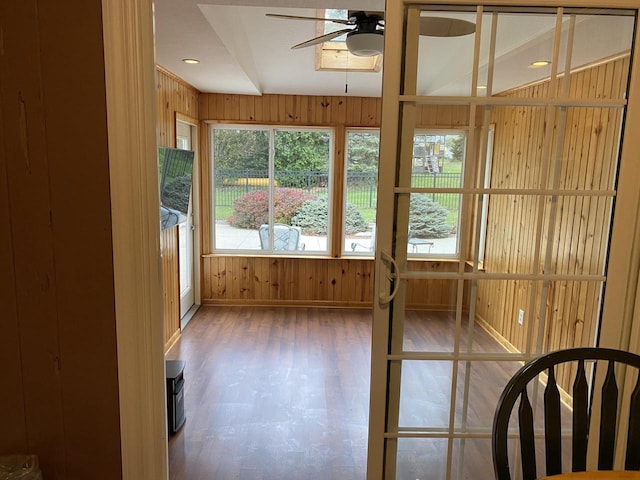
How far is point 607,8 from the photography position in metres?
1.41

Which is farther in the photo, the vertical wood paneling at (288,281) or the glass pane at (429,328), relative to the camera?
the vertical wood paneling at (288,281)

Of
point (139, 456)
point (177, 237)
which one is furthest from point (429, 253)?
point (177, 237)

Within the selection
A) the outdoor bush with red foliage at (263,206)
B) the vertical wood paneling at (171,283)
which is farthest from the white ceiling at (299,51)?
the vertical wood paneling at (171,283)

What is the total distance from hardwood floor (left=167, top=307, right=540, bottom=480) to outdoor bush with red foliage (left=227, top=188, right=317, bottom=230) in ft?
3.78

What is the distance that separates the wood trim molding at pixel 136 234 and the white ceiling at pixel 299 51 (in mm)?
878

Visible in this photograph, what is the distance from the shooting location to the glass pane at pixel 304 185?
196 inches

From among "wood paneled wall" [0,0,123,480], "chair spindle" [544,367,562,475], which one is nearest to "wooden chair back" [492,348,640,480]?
"chair spindle" [544,367,562,475]

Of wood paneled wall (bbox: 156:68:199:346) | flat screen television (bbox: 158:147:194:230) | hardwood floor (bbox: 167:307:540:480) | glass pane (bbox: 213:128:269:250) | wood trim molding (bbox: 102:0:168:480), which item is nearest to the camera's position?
wood trim molding (bbox: 102:0:168:480)

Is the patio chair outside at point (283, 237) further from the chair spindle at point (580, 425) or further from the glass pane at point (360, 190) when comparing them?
the chair spindle at point (580, 425)

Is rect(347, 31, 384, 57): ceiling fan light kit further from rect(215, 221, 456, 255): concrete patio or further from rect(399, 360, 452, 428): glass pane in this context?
rect(215, 221, 456, 255): concrete patio

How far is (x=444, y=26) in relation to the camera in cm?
144

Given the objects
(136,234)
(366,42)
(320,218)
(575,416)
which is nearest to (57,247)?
(136,234)

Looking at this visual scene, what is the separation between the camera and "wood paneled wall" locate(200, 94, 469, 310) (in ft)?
15.8

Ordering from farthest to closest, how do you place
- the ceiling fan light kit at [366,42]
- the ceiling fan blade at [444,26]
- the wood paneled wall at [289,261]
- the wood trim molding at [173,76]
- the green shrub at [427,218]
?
the wood paneled wall at [289,261] < the wood trim molding at [173,76] < the ceiling fan light kit at [366,42] < the green shrub at [427,218] < the ceiling fan blade at [444,26]
